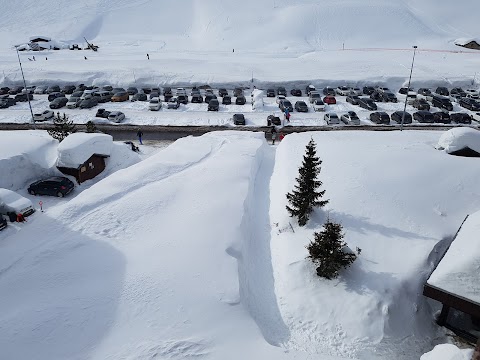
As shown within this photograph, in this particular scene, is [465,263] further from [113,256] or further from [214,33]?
[214,33]

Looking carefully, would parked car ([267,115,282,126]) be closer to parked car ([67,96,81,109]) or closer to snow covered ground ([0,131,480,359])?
snow covered ground ([0,131,480,359])

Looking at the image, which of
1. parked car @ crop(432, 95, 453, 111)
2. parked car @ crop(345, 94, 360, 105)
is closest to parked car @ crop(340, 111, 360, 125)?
parked car @ crop(345, 94, 360, 105)

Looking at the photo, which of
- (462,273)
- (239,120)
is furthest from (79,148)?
(462,273)

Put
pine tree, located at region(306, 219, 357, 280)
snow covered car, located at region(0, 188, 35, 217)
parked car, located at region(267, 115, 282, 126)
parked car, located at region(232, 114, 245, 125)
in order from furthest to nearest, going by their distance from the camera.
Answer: parked car, located at region(232, 114, 245, 125), parked car, located at region(267, 115, 282, 126), snow covered car, located at region(0, 188, 35, 217), pine tree, located at region(306, 219, 357, 280)

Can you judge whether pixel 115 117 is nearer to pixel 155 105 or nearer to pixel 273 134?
pixel 155 105

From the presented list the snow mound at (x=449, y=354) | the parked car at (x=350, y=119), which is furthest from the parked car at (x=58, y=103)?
the snow mound at (x=449, y=354)

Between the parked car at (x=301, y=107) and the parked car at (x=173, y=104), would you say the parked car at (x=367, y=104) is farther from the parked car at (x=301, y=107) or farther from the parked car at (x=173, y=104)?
the parked car at (x=173, y=104)
